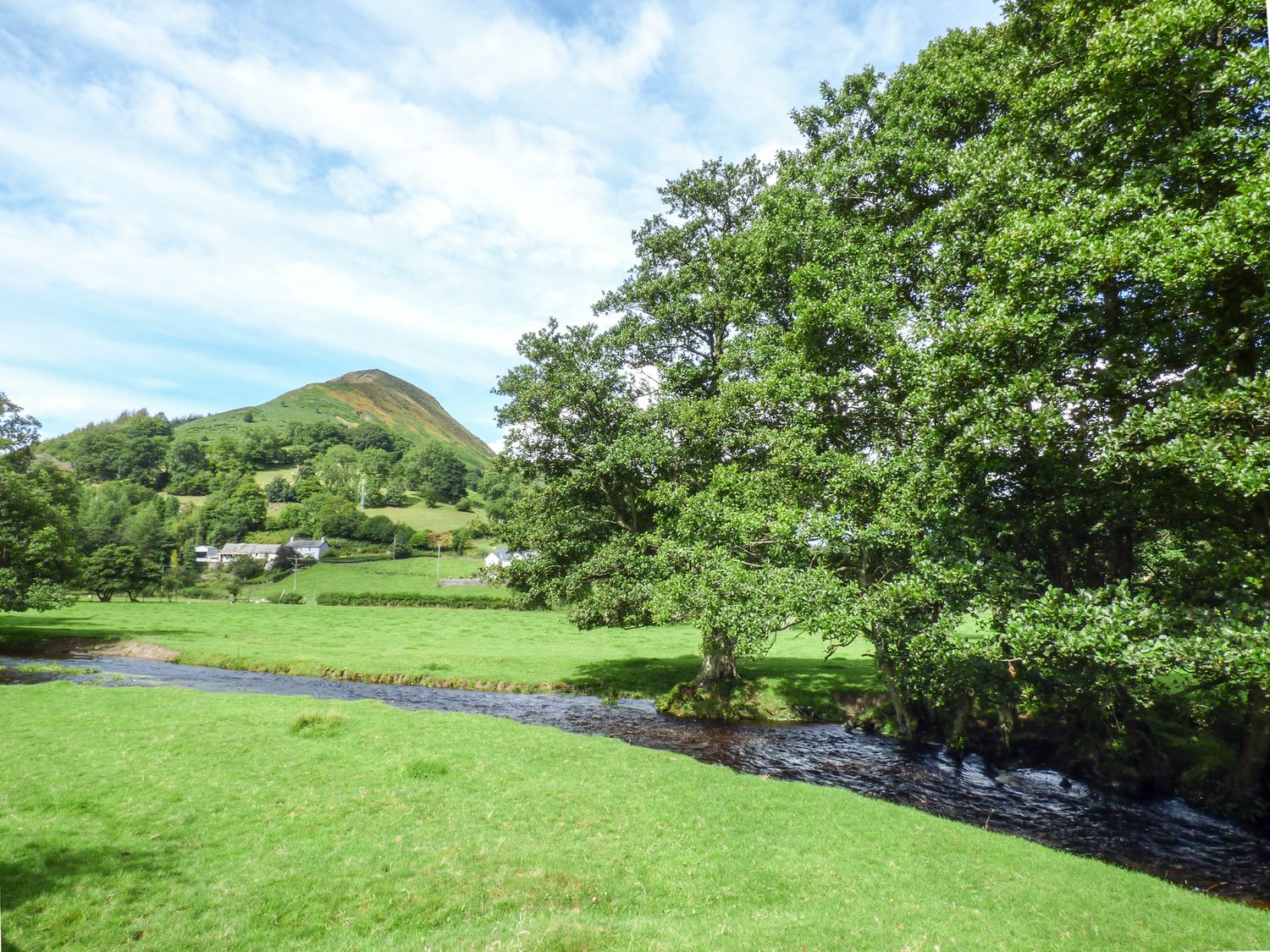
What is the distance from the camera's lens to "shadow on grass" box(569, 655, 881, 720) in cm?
3369

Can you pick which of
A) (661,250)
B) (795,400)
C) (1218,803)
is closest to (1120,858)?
(1218,803)

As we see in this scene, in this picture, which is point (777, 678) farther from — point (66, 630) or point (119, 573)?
point (119, 573)

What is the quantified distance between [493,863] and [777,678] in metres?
27.2

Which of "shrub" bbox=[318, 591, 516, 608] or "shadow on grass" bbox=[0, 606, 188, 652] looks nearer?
"shadow on grass" bbox=[0, 606, 188, 652]

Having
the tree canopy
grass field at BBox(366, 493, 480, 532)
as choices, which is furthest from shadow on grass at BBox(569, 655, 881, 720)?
grass field at BBox(366, 493, 480, 532)

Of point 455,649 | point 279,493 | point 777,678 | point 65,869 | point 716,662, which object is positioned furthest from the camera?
point 279,493

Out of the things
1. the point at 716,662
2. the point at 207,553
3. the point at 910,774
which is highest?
the point at 716,662

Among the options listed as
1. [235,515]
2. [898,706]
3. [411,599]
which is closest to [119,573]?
[411,599]

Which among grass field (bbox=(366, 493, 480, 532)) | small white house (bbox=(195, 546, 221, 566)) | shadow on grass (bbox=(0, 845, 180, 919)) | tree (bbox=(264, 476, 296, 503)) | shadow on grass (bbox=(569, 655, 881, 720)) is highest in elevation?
tree (bbox=(264, 476, 296, 503))

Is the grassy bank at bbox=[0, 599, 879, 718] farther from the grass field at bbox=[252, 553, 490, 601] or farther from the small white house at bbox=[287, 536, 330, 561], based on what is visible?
the small white house at bbox=[287, 536, 330, 561]

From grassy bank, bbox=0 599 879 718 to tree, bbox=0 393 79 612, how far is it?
247 inches

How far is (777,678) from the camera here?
121ft

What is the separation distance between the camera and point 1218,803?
19203 millimetres

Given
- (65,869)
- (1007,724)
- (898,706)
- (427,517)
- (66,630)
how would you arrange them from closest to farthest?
(65,869), (1007,724), (898,706), (66,630), (427,517)
